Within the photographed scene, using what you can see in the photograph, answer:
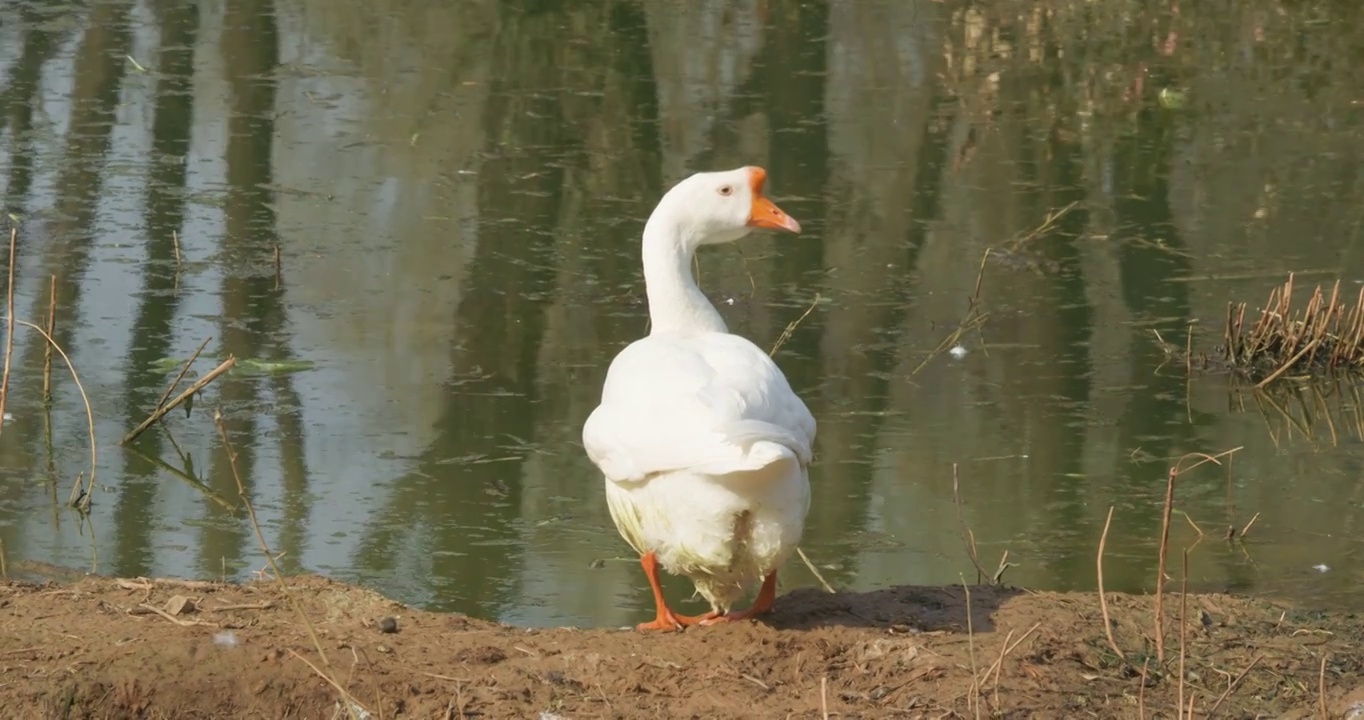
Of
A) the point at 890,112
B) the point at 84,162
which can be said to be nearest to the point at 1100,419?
the point at 890,112

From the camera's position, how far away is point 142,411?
25.7ft

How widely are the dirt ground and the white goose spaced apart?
283 mm

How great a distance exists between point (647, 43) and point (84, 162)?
5379mm

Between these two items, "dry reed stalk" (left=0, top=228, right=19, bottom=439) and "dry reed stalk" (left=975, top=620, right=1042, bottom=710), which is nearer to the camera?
"dry reed stalk" (left=975, top=620, right=1042, bottom=710)

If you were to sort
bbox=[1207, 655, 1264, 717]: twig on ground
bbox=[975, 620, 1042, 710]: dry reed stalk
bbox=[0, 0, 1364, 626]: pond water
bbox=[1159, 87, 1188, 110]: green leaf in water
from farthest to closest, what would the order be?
bbox=[1159, 87, 1188, 110]: green leaf in water < bbox=[0, 0, 1364, 626]: pond water < bbox=[1207, 655, 1264, 717]: twig on ground < bbox=[975, 620, 1042, 710]: dry reed stalk

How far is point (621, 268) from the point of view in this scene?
9.95 m

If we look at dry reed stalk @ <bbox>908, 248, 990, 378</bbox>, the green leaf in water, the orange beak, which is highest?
the orange beak

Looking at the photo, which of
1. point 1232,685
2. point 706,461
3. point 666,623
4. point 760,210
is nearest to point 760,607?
point 666,623

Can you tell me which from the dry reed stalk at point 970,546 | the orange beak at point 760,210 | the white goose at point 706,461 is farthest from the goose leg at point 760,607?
the orange beak at point 760,210

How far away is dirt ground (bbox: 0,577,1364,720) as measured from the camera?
16.2 feet

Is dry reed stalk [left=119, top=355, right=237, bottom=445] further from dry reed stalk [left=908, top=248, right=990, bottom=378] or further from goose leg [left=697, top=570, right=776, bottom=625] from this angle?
dry reed stalk [left=908, top=248, right=990, bottom=378]

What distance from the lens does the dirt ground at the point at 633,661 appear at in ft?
16.2

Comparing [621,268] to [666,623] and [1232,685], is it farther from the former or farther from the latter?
[1232,685]

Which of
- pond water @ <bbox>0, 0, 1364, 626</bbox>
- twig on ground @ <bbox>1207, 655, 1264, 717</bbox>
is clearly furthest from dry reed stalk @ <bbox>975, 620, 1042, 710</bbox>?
pond water @ <bbox>0, 0, 1364, 626</bbox>
